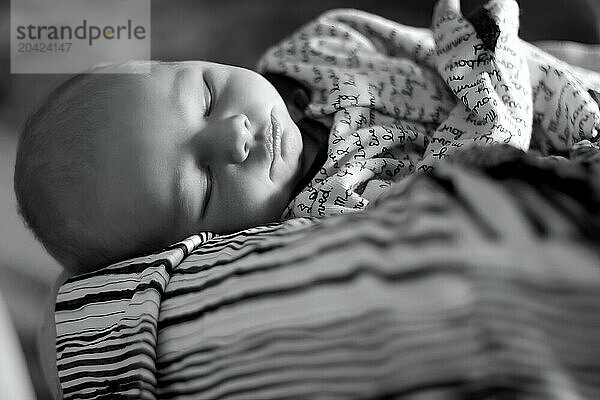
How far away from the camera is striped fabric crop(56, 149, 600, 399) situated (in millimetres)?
345

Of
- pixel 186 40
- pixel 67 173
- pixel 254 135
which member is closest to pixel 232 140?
→ pixel 254 135

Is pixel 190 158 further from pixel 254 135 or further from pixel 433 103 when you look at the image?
pixel 433 103

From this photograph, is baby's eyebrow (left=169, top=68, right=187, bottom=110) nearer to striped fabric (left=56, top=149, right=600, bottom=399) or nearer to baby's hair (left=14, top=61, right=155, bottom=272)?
baby's hair (left=14, top=61, right=155, bottom=272)

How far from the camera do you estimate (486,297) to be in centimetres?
35

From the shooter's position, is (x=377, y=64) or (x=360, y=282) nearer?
(x=360, y=282)

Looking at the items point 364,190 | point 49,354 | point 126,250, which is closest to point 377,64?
point 364,190

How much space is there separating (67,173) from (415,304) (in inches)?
15.3

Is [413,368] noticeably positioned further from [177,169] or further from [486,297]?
[177,169]

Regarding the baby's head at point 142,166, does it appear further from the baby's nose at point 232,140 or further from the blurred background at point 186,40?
the blurred background at point 186,40

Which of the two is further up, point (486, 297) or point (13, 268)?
point (486, 297)

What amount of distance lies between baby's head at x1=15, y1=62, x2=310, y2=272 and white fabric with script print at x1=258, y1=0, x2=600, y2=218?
6 centimetres

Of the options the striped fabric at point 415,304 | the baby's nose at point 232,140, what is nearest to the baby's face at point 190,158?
the baby's nose at point 232,140

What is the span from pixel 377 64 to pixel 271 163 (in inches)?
8.6

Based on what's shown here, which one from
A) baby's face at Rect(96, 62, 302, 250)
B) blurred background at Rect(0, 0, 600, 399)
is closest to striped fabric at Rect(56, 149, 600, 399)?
baby's face at Rect(96, 62, 302, 250)
